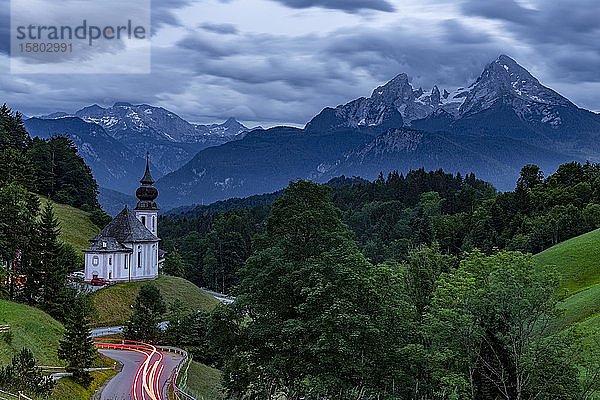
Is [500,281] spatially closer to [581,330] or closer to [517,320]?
[517,320]

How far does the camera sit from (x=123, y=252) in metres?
82.4

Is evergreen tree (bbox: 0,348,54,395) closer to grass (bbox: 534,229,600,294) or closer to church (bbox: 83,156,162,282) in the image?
grass (bbox: 534,229,600,294)

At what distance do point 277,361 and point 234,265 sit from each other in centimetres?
10349

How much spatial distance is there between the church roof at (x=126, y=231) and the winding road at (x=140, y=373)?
30.4m

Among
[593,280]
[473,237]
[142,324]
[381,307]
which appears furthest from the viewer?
[473,237]

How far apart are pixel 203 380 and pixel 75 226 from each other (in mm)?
57659

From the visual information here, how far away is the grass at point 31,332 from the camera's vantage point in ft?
120

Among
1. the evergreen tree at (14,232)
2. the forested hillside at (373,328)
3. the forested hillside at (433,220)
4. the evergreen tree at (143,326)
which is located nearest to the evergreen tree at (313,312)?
the forested hillside at (373,328)

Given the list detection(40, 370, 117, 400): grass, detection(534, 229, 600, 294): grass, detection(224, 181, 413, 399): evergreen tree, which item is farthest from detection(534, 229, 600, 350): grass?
detection(40, 370, 117, 400): grass

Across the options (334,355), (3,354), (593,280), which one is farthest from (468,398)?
(593,280)

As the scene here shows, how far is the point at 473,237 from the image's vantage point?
104938 millimetres

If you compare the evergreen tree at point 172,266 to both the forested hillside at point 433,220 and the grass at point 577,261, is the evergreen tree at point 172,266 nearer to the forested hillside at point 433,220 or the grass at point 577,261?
the forested hillside at point 433,220

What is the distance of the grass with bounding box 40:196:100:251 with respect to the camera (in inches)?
3615

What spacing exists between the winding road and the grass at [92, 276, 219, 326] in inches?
637
